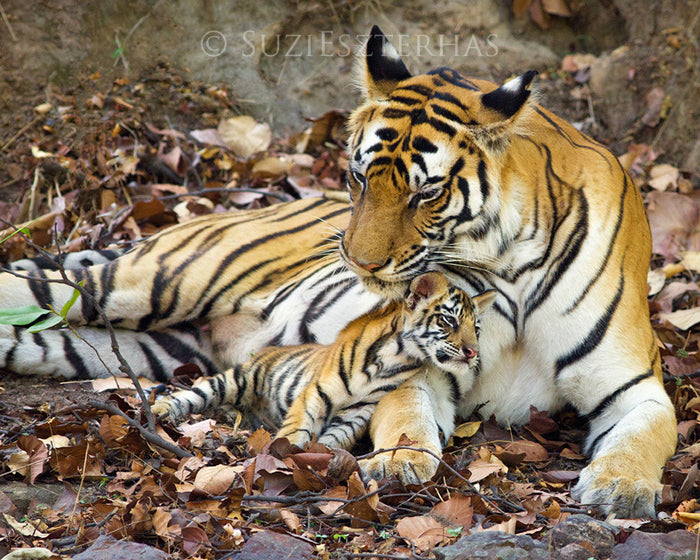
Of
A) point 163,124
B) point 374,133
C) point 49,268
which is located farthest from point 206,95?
point 374,133

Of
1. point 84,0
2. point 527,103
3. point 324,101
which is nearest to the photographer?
point 527,103

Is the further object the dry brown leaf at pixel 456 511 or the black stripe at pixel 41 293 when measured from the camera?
the black stripe at pixel 41 293

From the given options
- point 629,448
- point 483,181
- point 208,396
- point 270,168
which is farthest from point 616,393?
point 270,168

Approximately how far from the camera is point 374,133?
10.4ft

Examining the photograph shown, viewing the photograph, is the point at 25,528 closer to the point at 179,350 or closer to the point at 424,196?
the point at 424,196

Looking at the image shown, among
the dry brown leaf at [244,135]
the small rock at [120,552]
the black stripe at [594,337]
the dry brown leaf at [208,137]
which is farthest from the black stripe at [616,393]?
the dry brown leaf at [208,137]

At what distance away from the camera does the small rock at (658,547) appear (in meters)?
2.12

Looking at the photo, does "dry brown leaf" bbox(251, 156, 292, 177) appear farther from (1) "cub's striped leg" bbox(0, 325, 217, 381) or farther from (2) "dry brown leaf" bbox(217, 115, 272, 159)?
Answer: (1) "cub's striped leg" bbox(0, 325, 217, 381)

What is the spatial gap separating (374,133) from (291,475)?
1340 millimetres

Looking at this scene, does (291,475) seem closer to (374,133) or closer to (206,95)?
(374,133)

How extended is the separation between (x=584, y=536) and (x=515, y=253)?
1243 millimetres

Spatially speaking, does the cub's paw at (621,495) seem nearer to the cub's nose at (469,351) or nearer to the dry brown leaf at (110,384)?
the cub's nose at (469,351)

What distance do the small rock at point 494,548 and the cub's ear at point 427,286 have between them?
1075mm

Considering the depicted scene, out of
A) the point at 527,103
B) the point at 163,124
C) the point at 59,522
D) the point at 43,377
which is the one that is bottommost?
the point at 43,377
